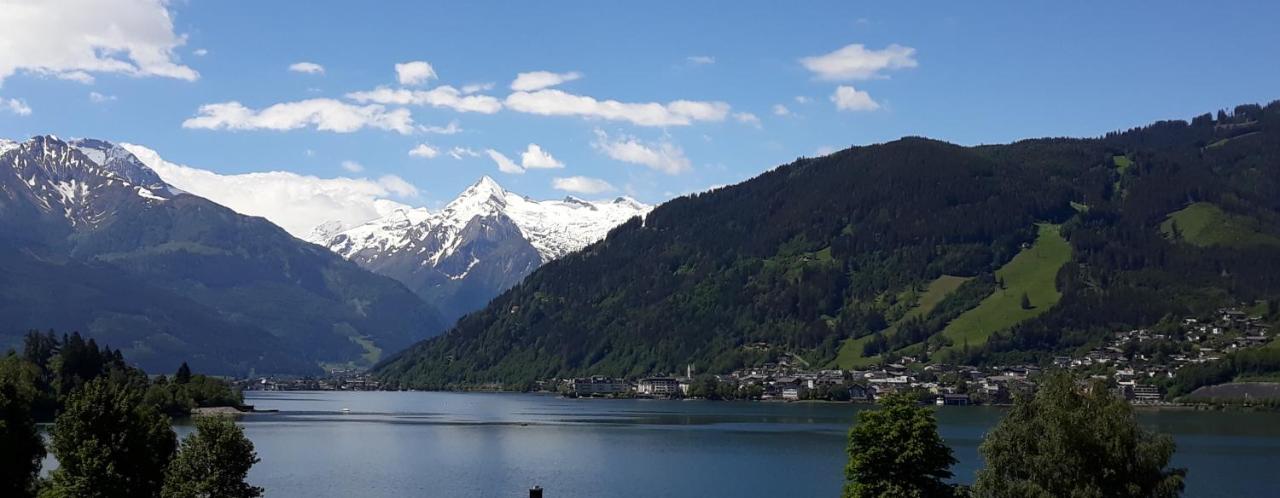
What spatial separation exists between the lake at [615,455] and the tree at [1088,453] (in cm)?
3898

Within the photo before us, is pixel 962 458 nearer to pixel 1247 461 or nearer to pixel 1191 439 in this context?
pixel 1247 461

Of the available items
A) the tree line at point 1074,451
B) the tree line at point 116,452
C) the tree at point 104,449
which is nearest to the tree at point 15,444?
the tree line at point 116,452

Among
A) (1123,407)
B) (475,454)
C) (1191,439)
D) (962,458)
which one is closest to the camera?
(1123,407)

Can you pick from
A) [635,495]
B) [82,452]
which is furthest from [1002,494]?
[635,495]

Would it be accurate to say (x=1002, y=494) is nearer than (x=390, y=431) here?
Yes

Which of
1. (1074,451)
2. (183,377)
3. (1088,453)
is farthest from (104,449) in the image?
(183,377)

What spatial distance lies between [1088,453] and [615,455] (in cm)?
7488

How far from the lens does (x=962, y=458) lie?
357 feet

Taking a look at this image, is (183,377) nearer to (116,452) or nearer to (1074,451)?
(116,452)

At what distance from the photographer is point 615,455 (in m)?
119

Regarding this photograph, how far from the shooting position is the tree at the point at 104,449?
51.0 meters

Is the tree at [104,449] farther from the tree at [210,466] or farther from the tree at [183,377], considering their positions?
the tree at [183,377]

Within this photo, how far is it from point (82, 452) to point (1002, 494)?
32.9 m

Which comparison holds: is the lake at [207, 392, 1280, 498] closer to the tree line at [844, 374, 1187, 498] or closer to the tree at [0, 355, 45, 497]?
the tree at [0, 355, 45, 497]
